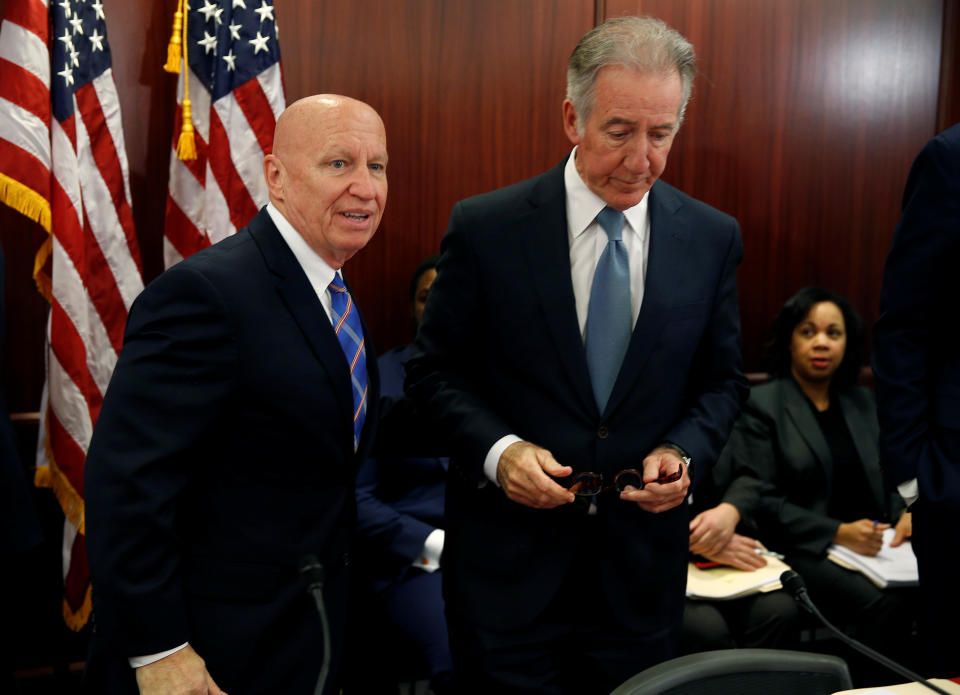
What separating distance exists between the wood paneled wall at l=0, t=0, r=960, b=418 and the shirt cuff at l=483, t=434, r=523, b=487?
172cm

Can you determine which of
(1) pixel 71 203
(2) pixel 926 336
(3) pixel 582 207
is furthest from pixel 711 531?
(1) pixel 71 203

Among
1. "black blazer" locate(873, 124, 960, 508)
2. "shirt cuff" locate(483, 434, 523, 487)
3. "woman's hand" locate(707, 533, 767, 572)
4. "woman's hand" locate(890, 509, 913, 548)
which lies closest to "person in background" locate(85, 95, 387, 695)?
"shirt cuff" locate(483, 434, 523, 487)

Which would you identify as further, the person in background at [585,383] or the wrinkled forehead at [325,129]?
the person in background at [585,383]

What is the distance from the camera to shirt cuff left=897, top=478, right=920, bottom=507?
173 centimetres

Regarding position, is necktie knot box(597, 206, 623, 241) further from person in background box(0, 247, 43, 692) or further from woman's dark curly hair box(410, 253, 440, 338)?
person in background box(0, 247, 43, 692)

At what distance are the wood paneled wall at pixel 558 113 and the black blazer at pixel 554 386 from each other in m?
1.58

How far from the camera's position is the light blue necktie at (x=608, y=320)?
158cm

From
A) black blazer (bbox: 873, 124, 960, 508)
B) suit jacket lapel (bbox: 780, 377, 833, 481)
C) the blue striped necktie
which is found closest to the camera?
the blue striped necktie

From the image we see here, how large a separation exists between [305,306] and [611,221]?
0.63 metres

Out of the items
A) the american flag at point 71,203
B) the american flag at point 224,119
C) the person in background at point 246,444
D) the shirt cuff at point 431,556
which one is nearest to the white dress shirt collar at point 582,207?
the person in background at point 246,444

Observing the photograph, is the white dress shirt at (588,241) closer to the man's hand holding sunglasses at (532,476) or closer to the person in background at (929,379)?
the man's hand holding sunglasses at (532,476)

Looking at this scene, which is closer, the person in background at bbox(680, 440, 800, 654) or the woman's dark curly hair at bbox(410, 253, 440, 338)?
the person in background at bbox(680, 440, 800, 654)

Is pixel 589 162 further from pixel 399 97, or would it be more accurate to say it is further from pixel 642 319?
pixel 399 97

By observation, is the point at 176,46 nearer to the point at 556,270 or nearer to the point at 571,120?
the point at 571,120
